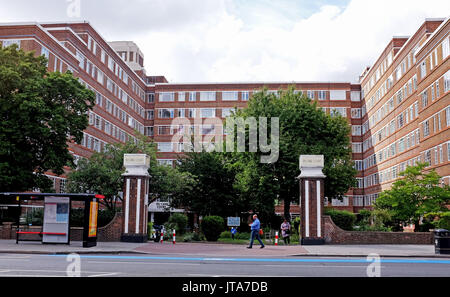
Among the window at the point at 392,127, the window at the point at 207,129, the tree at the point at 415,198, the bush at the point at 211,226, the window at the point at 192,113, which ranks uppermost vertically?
the window at the point at 192,113

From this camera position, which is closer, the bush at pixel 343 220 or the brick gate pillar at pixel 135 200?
the brick gate pillar at pixel 135 200

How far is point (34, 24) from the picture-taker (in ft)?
140

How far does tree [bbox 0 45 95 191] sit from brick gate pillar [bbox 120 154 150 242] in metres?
6.22

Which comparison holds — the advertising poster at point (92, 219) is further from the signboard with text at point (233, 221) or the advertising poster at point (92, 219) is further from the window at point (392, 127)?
the window at point (392, 127)

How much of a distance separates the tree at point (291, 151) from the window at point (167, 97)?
35.0 meters

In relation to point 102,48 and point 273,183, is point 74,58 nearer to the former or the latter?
point 102,48

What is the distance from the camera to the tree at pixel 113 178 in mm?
32906

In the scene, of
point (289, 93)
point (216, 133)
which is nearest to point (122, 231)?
point (289, 93)

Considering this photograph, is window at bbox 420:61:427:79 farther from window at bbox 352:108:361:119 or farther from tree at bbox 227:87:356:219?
window at bbox 352:108:361:119

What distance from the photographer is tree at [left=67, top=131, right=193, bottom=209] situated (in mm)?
32906

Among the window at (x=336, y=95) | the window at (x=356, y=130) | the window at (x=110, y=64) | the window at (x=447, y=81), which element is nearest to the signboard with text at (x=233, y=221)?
the window at (x=447, y=81)

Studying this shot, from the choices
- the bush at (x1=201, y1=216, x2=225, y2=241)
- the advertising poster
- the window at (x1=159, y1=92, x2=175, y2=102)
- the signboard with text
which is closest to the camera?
the advertising poster

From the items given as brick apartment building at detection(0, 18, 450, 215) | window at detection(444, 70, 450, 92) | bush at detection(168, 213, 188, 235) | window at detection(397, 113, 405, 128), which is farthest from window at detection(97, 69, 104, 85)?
window at detection(444, 70, 450, 92)

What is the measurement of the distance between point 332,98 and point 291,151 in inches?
1566
